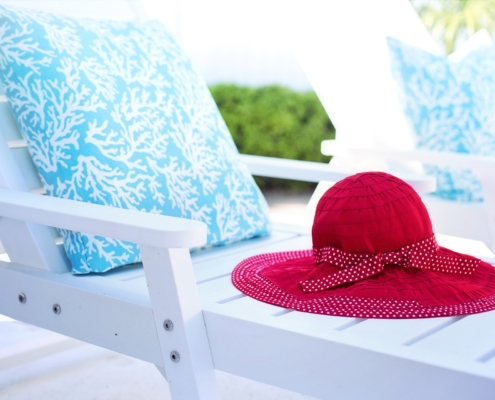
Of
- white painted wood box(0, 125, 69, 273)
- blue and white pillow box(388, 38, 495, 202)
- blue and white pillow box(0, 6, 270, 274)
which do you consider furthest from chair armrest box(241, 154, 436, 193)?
white painted wood box(0, 125, 69, 273)

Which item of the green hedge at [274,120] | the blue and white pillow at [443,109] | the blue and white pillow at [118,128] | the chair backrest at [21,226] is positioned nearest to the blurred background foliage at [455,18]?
the green hedge at [274,120]

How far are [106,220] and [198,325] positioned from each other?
0.21m

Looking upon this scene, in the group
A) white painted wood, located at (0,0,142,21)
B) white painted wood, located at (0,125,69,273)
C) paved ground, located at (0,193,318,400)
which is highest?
white painted wood, located at (0,0,142,21)

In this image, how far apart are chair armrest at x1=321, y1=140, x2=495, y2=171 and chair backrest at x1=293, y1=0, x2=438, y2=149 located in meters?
0.11

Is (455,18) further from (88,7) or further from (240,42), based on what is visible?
(88,7)

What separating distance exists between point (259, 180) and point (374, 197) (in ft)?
14.1

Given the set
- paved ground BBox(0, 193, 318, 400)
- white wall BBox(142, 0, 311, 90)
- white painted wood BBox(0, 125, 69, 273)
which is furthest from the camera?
white wall BBox(142, 0, 311, 90)

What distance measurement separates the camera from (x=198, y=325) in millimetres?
1103

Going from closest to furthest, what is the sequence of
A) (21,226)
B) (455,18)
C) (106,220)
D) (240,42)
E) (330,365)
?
(330,365), (106,220), (21,226), (455,18), (240,42)

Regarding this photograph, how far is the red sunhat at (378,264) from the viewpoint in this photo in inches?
44.6

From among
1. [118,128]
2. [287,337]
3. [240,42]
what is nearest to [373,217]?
[287,337]

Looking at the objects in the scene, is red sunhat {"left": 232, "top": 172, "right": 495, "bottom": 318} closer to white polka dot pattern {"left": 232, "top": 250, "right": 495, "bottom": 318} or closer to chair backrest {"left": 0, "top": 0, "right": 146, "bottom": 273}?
white polka dot pattern {"left": 232, "top": 250, "right": 495, "bottom": 318}

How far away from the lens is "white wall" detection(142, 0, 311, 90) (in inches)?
213

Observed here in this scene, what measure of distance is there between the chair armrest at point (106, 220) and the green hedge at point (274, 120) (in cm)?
393
